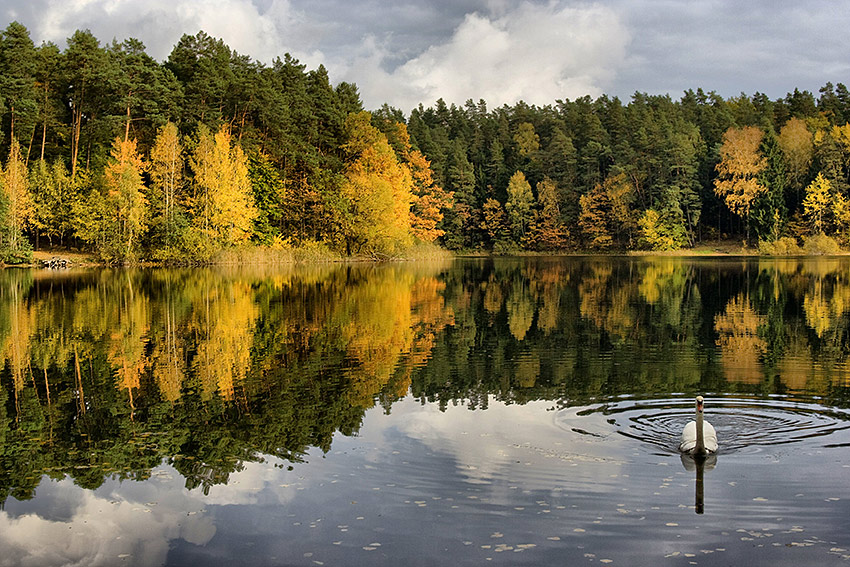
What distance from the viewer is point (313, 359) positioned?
1809 centimetres

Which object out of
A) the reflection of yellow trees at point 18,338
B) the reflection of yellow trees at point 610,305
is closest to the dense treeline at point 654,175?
the reflection of yellow trees at point 610,305

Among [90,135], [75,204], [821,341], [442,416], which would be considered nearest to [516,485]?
[442,416]

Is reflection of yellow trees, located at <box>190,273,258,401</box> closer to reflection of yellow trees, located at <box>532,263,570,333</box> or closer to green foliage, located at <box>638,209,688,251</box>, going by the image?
reflection of yellow trees, located at <box>532,263,570,333</box>

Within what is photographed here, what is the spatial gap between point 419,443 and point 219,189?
54.4 metres

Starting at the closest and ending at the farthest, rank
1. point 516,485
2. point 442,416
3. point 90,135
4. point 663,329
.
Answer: point 516,485
point 442,416
point 663,329
point 90,135

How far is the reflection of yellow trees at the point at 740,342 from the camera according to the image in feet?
53.9

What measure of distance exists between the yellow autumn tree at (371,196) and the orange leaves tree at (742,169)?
3919 cm

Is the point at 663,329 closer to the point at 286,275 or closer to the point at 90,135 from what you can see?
the point at 286,275

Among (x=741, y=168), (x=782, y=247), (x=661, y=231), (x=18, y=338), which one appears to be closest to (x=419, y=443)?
(x=18, y=338)

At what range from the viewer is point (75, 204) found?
60.8 metres

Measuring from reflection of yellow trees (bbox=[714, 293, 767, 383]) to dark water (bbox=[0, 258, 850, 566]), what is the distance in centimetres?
13

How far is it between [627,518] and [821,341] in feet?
50.9

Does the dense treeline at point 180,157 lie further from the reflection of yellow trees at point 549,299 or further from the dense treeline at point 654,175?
the dense treeline at point 654,175

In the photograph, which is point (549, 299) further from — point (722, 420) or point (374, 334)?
point (722, 420)
